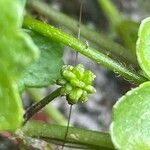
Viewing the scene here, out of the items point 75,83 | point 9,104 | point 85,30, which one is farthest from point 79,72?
point 85,30

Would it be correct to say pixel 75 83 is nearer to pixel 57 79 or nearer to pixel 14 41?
pixel 57 79

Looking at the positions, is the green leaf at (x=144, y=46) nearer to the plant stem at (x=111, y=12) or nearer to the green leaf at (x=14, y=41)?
the green leaf at (x=14, y=41)

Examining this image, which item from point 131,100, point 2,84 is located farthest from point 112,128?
point 2,84

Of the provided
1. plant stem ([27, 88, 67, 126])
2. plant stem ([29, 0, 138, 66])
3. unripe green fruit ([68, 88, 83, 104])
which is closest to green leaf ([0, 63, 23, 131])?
unripe green fruit ([68, 88, 83, 104])

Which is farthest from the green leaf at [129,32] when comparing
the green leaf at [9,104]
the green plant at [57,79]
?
the green leaf at [9,104]

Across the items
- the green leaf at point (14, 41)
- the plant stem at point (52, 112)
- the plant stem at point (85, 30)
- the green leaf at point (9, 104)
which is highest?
the green leaf at point (14, 41)

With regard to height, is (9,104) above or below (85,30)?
above

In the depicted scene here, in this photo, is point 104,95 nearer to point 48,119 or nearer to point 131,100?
point 48,119
